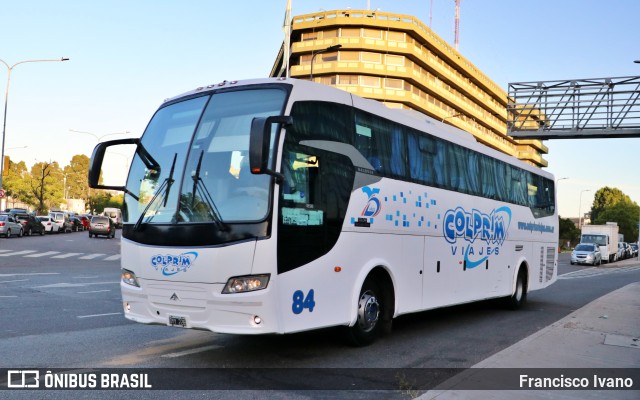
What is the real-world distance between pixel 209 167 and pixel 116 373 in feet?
7.88

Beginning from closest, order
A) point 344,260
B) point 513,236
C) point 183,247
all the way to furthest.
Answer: point 183,247 → point 344,260 → point 513,236

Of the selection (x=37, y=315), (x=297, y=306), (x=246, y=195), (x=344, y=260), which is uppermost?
(x=246, y=195)

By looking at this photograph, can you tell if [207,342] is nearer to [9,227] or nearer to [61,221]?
[9,227]

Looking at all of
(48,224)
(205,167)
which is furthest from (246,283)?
(48,224)

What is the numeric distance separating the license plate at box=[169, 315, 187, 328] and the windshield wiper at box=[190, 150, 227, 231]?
1131 mm

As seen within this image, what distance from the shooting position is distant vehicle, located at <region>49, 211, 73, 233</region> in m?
58.3

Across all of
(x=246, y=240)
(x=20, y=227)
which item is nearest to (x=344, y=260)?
(x=246, y=240)

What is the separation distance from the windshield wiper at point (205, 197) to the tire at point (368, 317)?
2489 mm

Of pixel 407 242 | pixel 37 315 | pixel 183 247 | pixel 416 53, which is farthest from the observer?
pixel 416 53

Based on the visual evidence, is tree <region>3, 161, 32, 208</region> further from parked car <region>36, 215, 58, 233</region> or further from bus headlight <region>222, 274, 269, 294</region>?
bus headlight <region>222, 274, 269, 294</region>

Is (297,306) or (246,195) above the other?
(246,195)

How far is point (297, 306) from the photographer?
273 inches

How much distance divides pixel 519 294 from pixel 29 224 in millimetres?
44097

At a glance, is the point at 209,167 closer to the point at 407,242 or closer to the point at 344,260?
the point at 344,260
